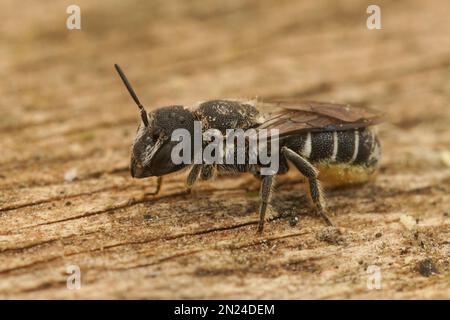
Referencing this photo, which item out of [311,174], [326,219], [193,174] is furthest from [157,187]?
[326,219]

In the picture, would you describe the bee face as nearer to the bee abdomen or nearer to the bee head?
the bee head

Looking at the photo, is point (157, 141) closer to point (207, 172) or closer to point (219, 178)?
point (207, 172)

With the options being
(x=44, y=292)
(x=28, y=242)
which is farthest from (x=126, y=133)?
(x=44, y=292)

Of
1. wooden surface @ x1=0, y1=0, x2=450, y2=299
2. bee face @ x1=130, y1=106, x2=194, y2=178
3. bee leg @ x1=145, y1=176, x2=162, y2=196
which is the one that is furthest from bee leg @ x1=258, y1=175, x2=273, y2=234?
bee leg @ x1=145, y1=176, x2=162, y2=196

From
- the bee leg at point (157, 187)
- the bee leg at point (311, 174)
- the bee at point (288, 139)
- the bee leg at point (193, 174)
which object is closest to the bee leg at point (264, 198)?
the bee at point (288, 139)

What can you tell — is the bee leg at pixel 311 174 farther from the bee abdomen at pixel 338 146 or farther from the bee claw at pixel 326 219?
the bee abdomen at pixel 338 146
